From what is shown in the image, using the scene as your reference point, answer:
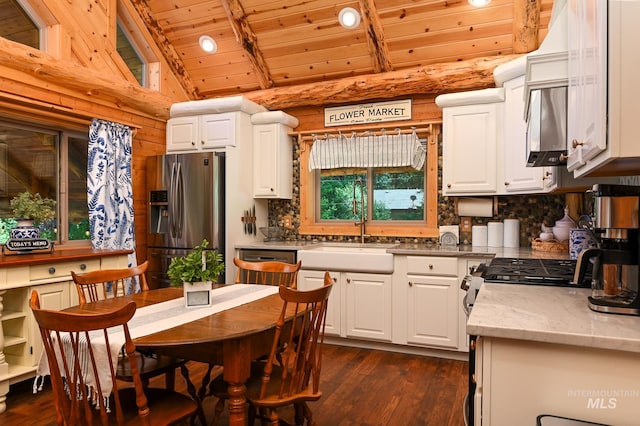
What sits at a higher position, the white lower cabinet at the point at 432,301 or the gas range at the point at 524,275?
the gas range at the point at 524,275

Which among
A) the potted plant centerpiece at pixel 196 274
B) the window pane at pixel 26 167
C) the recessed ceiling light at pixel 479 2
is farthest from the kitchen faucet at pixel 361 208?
the window pane at pixel 26 167

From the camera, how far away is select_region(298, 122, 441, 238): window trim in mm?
4074

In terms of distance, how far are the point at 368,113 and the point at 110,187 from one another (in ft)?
8.42

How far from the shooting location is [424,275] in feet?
11.3

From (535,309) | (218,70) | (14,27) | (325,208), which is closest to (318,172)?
(325,208)

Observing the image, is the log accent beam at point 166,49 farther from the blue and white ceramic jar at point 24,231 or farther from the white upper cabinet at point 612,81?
the white upper cabinet at point 612,81

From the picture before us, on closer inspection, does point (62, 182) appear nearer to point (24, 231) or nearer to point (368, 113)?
point (24, 231)

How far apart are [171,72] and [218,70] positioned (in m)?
0.55

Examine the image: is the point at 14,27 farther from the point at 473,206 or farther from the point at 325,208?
the point at 473,206

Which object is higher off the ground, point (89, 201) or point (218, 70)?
point (218, 70)

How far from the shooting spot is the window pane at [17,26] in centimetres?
324

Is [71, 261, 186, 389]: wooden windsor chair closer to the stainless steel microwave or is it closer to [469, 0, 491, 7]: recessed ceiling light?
the stainless steel microwave

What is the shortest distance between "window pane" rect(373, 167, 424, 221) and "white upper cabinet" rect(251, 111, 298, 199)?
99 cm

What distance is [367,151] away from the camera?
423cm
